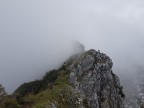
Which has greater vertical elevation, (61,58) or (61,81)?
(61,58)

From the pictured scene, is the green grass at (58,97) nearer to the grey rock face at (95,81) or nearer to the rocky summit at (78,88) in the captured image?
the rocky summit at (78,88)

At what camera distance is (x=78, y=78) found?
457 ft

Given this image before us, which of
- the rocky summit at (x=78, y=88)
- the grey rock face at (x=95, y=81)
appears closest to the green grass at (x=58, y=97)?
the rocky summit at (x=78, y=88)

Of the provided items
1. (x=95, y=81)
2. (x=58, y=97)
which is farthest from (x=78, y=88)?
(x=58, y=97)

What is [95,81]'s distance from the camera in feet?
474

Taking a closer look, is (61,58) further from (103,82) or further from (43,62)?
(103,82)

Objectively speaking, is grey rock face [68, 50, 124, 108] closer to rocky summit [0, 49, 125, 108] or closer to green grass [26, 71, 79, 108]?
rocky summit [0, 49, 125, 108]

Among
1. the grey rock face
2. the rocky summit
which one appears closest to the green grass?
the rocky summit

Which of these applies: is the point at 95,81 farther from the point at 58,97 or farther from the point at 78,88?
the point at 58,97

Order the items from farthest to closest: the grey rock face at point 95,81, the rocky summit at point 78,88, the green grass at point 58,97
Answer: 1. the grey rock face at point 95,81
2. the rocky summit at point 78,88
3. the green grass at point 58,97

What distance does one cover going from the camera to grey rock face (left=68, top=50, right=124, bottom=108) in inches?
5428

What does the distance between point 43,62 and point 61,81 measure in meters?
60.6

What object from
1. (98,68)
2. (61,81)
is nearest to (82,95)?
(61,81)

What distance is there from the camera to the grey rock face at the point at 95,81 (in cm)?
13788
